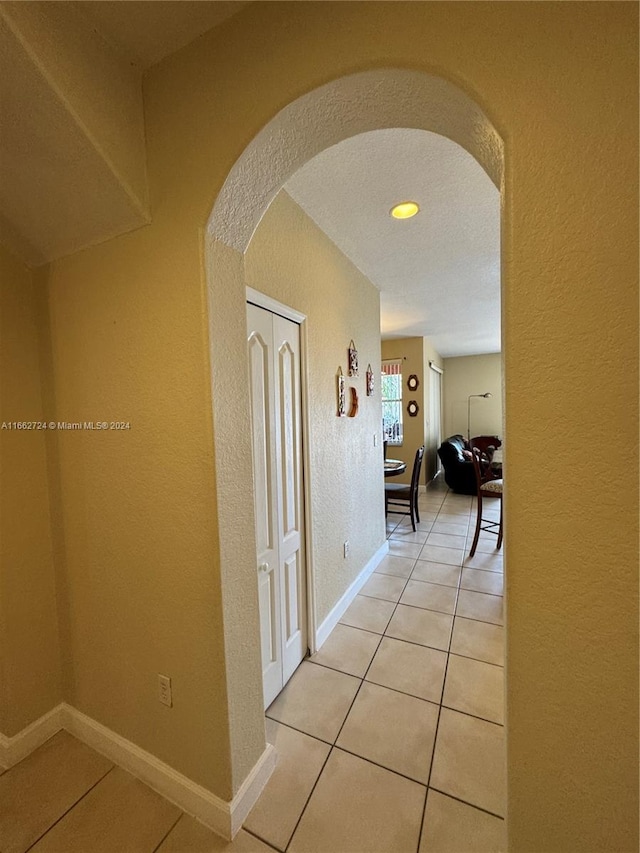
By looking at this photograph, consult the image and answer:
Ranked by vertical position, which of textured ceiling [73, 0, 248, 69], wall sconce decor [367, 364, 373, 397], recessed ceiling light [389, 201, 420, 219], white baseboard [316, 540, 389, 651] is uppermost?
recessed ceiling light [389, 201, 420, 219]

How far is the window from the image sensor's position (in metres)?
5.89

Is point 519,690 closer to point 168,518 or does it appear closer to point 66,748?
point 168,518

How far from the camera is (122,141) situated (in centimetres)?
104

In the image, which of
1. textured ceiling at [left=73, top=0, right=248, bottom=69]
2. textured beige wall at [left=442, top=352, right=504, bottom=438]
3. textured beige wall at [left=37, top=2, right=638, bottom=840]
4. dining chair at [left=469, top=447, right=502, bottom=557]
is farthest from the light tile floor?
textured beige wall at [left=442, top=352, right=504, bottom=438]

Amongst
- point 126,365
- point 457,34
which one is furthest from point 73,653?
point 457,34

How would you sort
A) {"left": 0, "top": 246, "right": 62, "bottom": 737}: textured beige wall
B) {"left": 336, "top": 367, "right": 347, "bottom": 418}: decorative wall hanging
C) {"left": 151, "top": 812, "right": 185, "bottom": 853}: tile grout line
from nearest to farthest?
{"left": 151, "top": 812, "right": 185, "bottom": 853}: tile grout line < {"left": 0, "top": 246, "right": 62, "bottom": 737}: textured beige wall < {"left": 336, "top": 367, "right": 347, "bottom": 418}: decorative wall hanging

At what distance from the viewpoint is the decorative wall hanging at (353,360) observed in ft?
8.45

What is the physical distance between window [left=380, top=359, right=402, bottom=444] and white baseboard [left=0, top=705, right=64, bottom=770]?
16.6ft

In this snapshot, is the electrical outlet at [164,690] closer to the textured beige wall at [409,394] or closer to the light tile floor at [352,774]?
the light tile floor at [352,774]

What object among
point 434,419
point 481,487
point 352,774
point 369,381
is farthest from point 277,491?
point 434,419

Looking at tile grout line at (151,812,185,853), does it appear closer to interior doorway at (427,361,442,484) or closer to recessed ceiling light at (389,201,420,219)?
recessed ceiling light at (389,201,420,219)

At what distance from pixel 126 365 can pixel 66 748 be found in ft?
5.52

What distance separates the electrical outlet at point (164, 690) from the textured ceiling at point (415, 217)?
2252 mm

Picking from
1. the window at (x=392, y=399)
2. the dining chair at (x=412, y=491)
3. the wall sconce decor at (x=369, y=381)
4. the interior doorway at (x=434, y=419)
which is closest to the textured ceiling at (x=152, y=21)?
the wall sconce decor at (x=369, y=381)
